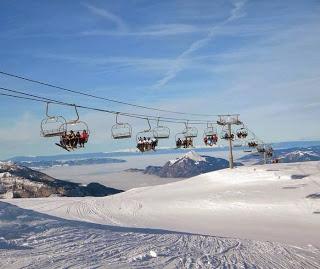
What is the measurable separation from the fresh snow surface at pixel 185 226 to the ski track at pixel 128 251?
4 centimetres

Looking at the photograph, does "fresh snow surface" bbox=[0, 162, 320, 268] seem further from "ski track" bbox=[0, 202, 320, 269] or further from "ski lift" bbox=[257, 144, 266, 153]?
"ski lift" bbox=[257, 144, 266, 153]

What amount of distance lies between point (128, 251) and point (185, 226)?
1723cm

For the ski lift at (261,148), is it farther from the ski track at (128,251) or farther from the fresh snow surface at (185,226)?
the ski track at (128,251)

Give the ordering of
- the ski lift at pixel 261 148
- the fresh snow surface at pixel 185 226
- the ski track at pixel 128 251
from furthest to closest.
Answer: the ski lift at pixel 261 148 < the fresh snow surface at pixel 185 226 < the ski track at pixel 128 251

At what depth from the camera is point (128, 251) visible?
2212cm

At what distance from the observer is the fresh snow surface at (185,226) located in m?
21.1

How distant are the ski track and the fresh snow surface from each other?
0.14 ft

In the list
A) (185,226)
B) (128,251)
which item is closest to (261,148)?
(185,226)

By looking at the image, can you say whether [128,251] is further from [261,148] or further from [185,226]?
[261,148]

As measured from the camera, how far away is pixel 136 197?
6147 centimetres

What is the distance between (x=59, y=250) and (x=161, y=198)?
35754mm

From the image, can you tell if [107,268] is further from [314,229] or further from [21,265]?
[314,229]

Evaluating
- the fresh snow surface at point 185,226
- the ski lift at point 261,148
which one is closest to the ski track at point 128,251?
the fresh snow surface at point 185,226

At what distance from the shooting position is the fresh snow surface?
69.1 feet
